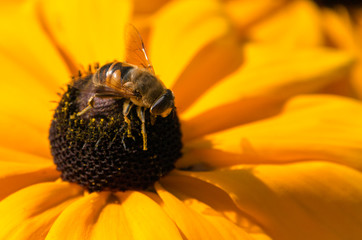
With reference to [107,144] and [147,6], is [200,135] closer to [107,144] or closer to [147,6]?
[107,144]

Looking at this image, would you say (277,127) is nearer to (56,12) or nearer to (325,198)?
(325,198)

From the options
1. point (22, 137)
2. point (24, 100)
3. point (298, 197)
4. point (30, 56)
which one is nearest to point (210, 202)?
point (298, 197)

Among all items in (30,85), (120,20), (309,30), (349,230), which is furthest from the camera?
(309,30)

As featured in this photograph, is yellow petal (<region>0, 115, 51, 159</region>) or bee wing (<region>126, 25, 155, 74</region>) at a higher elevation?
bee wing (<region>126, 25, 155, 74</region>)

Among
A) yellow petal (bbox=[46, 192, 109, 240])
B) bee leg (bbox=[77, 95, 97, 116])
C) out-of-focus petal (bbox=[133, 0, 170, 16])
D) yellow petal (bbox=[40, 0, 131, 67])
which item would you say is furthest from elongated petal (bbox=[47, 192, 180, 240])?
out-of-focus petal (bbox=[133, 0, 170, 16])

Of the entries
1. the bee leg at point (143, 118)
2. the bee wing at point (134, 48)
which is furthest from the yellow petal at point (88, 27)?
the bee leg at point (143, 118)

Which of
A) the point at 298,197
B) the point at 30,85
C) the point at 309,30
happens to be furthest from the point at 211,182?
the point at 309,30

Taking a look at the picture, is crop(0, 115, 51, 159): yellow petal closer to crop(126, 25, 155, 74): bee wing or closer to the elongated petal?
the elongated petal
